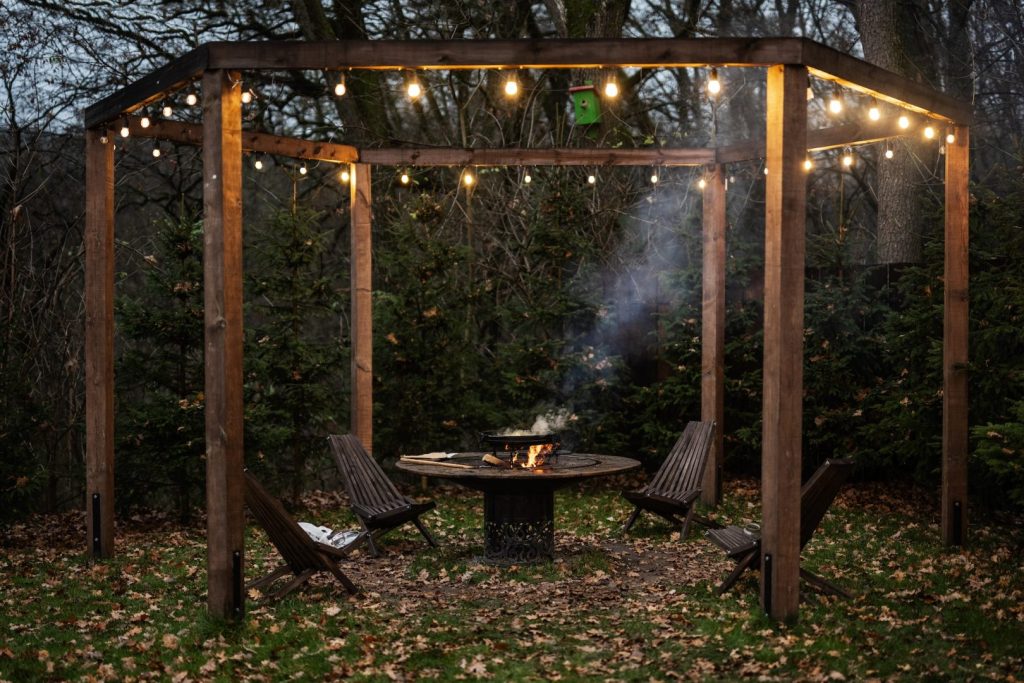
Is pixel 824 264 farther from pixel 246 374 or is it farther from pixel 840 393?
pixel 246 374

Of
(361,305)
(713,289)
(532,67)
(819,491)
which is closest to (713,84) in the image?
(532,67)

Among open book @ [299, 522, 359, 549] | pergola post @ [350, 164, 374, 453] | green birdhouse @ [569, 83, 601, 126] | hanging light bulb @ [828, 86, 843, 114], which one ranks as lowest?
open book @ [299, 522, 359, 549]

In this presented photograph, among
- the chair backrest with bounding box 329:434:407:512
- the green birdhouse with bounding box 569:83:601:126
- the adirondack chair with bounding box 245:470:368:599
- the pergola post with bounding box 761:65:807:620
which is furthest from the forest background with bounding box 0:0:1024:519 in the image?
the adirondack chair with bounding box 245:470:368:599

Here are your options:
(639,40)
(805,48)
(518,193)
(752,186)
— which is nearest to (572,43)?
(639,40)

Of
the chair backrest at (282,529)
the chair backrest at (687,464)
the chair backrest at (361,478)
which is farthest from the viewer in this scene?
the chair backrest at (687,464)

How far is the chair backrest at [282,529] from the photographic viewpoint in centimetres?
617

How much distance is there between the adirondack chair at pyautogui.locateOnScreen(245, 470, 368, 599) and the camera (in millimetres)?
6191

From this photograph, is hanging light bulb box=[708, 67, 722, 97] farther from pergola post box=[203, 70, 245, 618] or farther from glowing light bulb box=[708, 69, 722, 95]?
pergola post box=[203, 70, 245, 618]

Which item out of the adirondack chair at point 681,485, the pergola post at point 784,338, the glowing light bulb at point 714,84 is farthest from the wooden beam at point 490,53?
the adirondack chair at point 681,485

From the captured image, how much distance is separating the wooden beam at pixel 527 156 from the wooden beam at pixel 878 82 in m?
2.31

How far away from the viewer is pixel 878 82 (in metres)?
6.88

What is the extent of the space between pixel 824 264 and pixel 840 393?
152 cm

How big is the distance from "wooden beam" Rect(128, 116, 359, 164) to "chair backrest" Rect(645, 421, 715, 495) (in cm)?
399

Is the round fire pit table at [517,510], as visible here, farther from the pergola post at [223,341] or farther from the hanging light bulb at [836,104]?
the hanging light bulb at [836,104]
